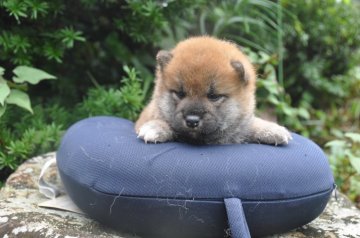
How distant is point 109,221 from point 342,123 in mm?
4386

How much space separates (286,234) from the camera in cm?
300

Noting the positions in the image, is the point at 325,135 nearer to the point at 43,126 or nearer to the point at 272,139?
the point at 272,139

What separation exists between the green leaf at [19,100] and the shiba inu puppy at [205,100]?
1.09 meters

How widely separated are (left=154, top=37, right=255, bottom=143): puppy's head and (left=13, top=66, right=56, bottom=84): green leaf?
1.16 meters

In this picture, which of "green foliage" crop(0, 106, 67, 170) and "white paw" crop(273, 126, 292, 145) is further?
"green foliage" crop(0, 106, 67, 170)

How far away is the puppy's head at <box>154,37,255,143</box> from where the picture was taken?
9.77 feet

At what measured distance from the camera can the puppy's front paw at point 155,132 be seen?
3.02 meters

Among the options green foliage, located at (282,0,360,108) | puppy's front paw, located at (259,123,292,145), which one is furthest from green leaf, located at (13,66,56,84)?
green foliage, located at (282,0,360,108)

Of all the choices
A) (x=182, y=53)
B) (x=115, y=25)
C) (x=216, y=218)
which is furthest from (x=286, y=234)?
(x=115, y=25)

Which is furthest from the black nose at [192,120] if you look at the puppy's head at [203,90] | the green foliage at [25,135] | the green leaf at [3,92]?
the green foliage at [25,135]

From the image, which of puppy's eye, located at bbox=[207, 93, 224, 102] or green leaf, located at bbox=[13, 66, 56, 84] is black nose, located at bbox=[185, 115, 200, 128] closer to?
puppy's eye, located at bbox=[207, 93, 224, 102]

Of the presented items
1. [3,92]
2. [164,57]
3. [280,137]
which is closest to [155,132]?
[164,57]

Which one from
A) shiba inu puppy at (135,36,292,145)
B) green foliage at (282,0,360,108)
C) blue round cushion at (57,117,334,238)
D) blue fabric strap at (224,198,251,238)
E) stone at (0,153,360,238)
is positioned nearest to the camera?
blue fabric strap at (224,198,251,238)

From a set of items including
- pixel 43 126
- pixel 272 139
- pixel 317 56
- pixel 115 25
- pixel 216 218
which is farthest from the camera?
pixel 317 56
